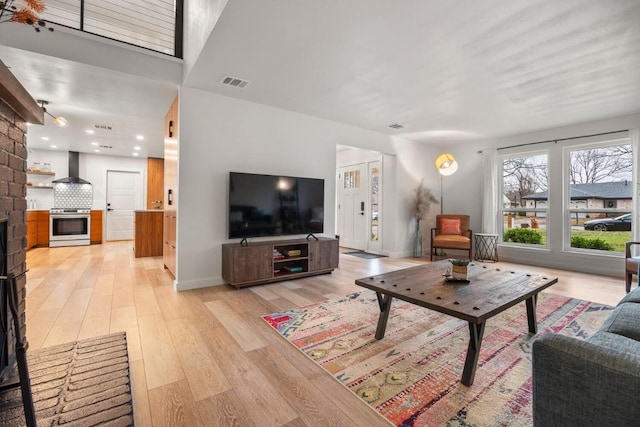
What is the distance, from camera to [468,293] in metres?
2.02

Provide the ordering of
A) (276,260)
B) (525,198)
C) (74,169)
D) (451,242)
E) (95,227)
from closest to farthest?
(276,260) → (451,242) → (525,198) → (95,227) → (74,169)

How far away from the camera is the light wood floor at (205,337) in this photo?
1452 mm

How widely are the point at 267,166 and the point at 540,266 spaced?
512cm

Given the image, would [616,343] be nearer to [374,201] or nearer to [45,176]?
[374,201]

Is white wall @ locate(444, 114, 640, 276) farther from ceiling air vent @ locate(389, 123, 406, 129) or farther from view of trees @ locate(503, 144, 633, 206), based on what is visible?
ceiling air vent @ locate(389, 123, 406, 129)

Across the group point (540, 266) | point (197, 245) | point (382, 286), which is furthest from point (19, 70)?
point (540, 266)

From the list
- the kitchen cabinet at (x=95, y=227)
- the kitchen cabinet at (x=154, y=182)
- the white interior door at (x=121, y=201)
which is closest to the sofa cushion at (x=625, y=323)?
the kitchen cabinet at (x=154, y=182)

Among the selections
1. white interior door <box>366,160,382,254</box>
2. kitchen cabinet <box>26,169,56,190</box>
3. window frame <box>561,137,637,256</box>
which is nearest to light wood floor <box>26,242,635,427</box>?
window frame <box>561,137,637,256</box>

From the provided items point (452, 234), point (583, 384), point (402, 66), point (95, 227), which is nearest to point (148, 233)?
point (95, 227)

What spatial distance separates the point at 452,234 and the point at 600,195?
234cm

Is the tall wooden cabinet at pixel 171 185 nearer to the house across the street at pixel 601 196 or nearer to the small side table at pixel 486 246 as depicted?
the small side table at pixel 486 246

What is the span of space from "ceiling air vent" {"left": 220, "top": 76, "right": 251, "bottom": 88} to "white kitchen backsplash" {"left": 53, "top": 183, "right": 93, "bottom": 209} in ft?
22.1

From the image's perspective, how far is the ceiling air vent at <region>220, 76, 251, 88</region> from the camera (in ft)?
10.5

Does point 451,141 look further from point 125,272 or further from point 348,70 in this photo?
point 125,272
